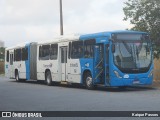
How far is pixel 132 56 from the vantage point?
21.3 metres

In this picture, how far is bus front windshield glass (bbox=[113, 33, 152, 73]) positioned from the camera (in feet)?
69.4

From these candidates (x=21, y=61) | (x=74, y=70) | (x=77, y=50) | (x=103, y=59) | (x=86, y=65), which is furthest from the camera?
(x=21, y=61)

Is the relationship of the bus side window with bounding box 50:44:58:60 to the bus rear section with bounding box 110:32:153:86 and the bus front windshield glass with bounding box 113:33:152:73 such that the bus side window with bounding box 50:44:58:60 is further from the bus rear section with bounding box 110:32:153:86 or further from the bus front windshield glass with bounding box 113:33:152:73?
the bus front windshield glass with bounding box 113:33:152:73

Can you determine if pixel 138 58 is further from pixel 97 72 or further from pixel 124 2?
pixel 124 2

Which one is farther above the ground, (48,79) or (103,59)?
(103,59)

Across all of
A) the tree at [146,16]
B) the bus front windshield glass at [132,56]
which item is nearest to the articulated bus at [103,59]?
the bus front windshield glass at [132,56]

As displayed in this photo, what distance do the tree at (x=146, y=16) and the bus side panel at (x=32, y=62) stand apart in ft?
25.8

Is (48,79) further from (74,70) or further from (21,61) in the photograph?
(21,61)

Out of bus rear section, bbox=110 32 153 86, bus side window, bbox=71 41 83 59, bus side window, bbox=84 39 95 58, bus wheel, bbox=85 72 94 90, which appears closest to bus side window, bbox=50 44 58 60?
bus side window, bbox=71 41 83 59

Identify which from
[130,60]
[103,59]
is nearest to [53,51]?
[103,59]

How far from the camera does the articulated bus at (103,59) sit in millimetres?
21141

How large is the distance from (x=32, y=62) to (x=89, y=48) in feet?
29.7

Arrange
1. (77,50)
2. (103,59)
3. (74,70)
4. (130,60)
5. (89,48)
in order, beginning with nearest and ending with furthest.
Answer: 1. (130,60)
2. (103,59)
3. (89,48)
4. (77,50)
5. (74,70)

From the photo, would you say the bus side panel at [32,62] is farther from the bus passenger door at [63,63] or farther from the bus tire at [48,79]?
the bus passenger door at [63,63]
